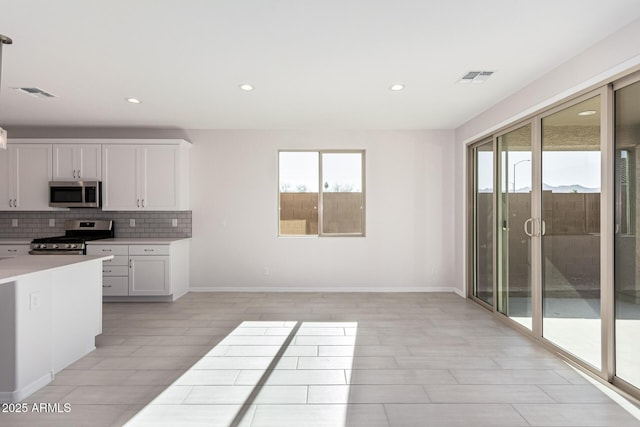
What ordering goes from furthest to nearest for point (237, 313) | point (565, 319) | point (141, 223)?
point (141, 223) < point (237, 313) < point (565, 319)

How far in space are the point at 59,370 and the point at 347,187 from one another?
413 centimetres

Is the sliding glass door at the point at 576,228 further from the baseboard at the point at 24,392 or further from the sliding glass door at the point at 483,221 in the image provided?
the baseboard at the point at 24,392

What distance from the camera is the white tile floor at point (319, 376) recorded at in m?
2.25

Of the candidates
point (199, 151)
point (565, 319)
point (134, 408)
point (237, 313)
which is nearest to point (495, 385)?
point (565, 319)

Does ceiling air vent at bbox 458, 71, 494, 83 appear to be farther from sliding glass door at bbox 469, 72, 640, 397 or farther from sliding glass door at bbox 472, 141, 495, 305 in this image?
sliding glass door at bbox 472, 141, 495, 305

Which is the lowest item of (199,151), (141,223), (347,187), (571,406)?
(571,406)

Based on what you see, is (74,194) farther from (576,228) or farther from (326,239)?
(576,228)

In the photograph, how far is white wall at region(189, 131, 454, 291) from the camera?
5594mm

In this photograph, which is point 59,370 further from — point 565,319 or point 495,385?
point 565,319

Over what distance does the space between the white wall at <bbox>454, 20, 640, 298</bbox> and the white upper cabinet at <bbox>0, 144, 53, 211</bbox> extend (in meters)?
5.97

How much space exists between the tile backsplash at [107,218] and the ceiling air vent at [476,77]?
4225 mm

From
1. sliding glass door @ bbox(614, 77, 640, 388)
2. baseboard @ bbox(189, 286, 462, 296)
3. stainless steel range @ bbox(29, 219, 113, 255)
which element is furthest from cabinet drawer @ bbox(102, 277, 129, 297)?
sliding glass door @ bbox(614, 77, 640, 388)

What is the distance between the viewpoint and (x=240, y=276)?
561 centimetres

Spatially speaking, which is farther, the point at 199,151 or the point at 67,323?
the point at 199,151
